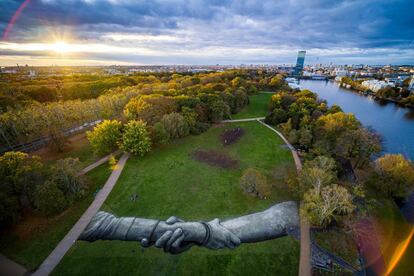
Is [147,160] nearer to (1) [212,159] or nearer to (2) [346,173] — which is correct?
(1) [212,159]

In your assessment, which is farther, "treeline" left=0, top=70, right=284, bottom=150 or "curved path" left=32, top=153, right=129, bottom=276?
"treeline" left=0, top=70, right=284, bottom=150

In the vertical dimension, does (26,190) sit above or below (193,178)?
above

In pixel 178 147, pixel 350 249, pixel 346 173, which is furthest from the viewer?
pixel 178 147

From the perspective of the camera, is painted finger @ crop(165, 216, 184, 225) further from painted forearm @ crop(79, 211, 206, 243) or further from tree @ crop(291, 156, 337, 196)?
tree @ crop(291, 156, 337, 196)

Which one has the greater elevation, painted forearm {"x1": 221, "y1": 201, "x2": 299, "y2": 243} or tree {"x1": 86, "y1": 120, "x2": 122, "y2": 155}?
tree {"x1": 86, "y1": 120, "x2": 122, "y2": 155}

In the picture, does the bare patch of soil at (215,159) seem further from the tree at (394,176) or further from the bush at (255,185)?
the tree at (394,176)

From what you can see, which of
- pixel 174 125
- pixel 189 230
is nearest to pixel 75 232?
pixel 189 230

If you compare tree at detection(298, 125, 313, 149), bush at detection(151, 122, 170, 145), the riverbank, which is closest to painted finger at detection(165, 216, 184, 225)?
bush at detection(151, 122, 170, 145)

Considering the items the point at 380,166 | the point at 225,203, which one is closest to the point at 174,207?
the point at 225,203
